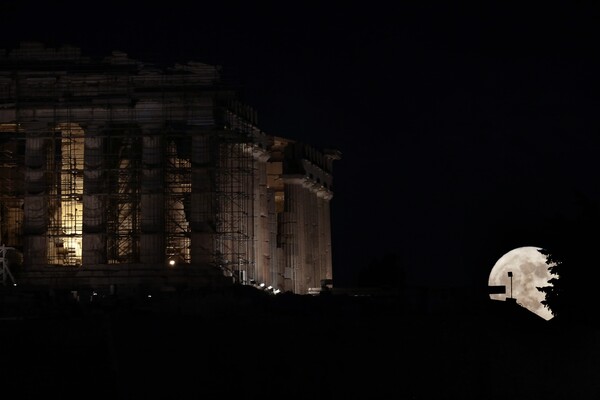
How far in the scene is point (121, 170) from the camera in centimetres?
6800

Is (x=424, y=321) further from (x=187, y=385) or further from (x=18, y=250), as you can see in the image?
(x=18, y=250)

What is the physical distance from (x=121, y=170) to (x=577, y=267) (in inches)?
960

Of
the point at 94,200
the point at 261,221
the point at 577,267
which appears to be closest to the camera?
the point at 577,267

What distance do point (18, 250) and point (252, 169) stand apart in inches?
508

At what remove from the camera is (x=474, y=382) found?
1655 inches

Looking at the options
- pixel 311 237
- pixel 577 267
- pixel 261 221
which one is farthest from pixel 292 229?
pixel 577 267

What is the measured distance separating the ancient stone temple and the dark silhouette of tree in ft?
57.7

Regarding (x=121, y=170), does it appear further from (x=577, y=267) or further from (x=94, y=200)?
(x=577, y=267)

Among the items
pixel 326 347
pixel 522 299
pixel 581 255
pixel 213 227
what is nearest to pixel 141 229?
pixel 213 227

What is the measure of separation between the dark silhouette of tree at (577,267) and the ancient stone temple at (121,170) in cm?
1760

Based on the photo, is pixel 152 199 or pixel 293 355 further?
pixel 152 199

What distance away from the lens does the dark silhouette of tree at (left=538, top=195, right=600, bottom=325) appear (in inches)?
2100

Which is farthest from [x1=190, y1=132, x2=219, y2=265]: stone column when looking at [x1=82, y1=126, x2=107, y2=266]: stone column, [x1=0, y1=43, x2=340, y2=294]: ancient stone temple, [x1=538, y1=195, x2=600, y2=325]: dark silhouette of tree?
[x1=538, y1=195, x2=600, y2=325]: dark silhouette of tree

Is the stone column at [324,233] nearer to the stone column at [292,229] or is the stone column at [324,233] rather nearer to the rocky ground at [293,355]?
the stone column at [292,229]
